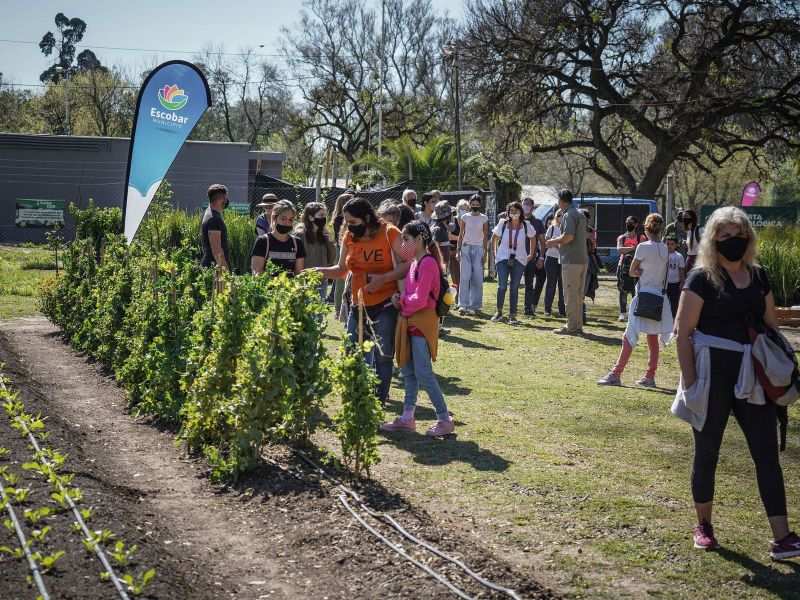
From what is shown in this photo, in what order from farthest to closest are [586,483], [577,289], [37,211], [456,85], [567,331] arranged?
1. [456,85]
2. [37,211]
3. [567,331]
4. [577,289]
5. [586,483]

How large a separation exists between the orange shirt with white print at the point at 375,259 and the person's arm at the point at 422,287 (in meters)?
0.49

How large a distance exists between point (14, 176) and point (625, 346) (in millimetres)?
25824

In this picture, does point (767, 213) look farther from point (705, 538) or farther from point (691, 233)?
point (705, 538)

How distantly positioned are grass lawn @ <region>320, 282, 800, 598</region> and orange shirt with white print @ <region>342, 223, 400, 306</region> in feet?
3.79

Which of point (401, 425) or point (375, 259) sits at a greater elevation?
point (375, 259)

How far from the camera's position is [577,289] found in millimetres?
14656

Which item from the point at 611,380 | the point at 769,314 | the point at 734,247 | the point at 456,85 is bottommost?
the point at 611,380

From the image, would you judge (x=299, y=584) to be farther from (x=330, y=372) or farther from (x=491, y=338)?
(x=491, y=338)

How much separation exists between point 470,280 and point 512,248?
1.43 meters

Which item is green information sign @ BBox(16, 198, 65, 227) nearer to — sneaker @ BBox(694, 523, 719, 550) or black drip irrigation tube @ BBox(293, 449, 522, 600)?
black drip irrigation tube @ BBox(293, 449, 522, 600)

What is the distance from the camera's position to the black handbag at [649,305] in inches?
400

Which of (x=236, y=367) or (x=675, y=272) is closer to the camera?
(x=236, y=367)

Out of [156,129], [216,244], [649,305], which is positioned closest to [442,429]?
[649,305]

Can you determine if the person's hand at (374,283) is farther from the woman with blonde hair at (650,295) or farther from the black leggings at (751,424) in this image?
the black leggings at (751,424)
